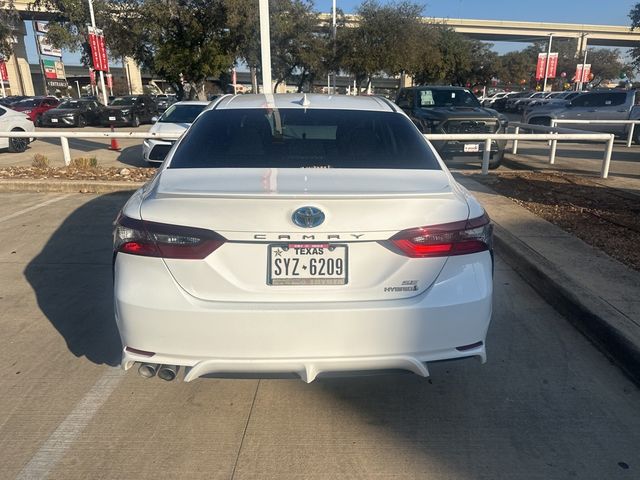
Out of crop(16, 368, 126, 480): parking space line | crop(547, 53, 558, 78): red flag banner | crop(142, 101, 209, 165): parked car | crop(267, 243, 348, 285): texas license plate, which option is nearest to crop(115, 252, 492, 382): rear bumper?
crop(267, 243, 348, 285): texas license plate

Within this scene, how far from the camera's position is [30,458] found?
259cm

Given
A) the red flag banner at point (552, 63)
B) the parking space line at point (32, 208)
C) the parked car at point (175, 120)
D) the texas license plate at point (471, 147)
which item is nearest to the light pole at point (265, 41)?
the parked car at point (175, 120)

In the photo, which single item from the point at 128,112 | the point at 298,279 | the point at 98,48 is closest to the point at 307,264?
the point at 298,279

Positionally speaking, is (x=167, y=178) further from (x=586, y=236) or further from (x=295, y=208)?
(x=586, y=236)

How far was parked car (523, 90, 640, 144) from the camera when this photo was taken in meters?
18.1

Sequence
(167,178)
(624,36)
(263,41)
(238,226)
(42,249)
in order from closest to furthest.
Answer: (238,226) → (167,178) → (42,249) → (263,41) → (624,36)

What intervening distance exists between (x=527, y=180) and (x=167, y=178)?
8.30m

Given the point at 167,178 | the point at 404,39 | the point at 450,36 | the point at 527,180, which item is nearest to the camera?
the point at 167,178

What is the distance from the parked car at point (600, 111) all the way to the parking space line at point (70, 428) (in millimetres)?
18285

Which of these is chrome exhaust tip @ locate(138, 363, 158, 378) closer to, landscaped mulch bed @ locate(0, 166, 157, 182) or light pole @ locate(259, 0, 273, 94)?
landscaped mulch bed @ locate(0, 166, 157, 182)

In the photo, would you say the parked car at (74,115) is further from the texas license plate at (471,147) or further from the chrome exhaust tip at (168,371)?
the chrome exhaust tip at (168,371)

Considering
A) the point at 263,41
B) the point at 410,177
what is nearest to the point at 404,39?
the point at 263,41

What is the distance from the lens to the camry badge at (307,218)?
7.85ft

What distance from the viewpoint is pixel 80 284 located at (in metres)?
4.86
